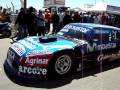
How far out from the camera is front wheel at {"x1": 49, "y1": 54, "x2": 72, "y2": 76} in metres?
6.54

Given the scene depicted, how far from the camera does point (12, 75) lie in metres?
6.75

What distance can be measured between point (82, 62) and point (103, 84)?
1043 mm

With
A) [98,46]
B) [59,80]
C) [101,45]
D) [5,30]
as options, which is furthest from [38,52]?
[5,30]

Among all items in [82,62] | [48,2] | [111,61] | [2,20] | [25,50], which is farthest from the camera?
[48,2]

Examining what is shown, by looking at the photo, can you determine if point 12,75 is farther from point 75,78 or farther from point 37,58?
point 75,78

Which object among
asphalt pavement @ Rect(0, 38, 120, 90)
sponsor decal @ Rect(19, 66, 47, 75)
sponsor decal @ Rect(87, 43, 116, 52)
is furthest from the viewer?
sponsor decal @ Rect(87, 43, 116, 52)

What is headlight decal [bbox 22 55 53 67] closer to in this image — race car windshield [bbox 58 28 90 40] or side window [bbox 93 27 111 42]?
race car windshield [bbox 58 28 90 40]

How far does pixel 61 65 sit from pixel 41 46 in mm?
673

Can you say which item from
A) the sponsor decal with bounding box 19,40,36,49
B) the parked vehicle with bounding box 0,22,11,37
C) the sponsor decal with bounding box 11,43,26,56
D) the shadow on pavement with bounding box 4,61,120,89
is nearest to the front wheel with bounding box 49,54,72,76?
the shadow on pavement with bounding box 4,61,120,89

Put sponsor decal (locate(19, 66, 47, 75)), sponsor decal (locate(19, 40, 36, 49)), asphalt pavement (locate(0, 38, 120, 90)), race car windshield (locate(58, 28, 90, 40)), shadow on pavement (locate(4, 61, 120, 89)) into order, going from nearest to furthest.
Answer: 1. asphalt pavement (locate(0, 38, 120, 90))
2. shadow on pavement (locate(4, 61, 120, 89))
3. sponsor decal (locate(19, 66, 47, 75))
4. sponsor decal (locate(19, 40, 36, 49))
5. race car windshield (locate(58, 28, 90, 40))

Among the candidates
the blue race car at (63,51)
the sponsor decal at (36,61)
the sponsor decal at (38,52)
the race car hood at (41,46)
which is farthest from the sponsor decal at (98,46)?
the sponsor decal at (36,61)

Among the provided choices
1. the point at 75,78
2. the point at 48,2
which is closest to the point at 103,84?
the point at 75,78

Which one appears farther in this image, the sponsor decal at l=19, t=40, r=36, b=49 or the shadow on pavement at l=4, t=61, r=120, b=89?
the sponsor decal at l=19, t=40, r=36, b=49

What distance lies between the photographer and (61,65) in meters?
6.69
